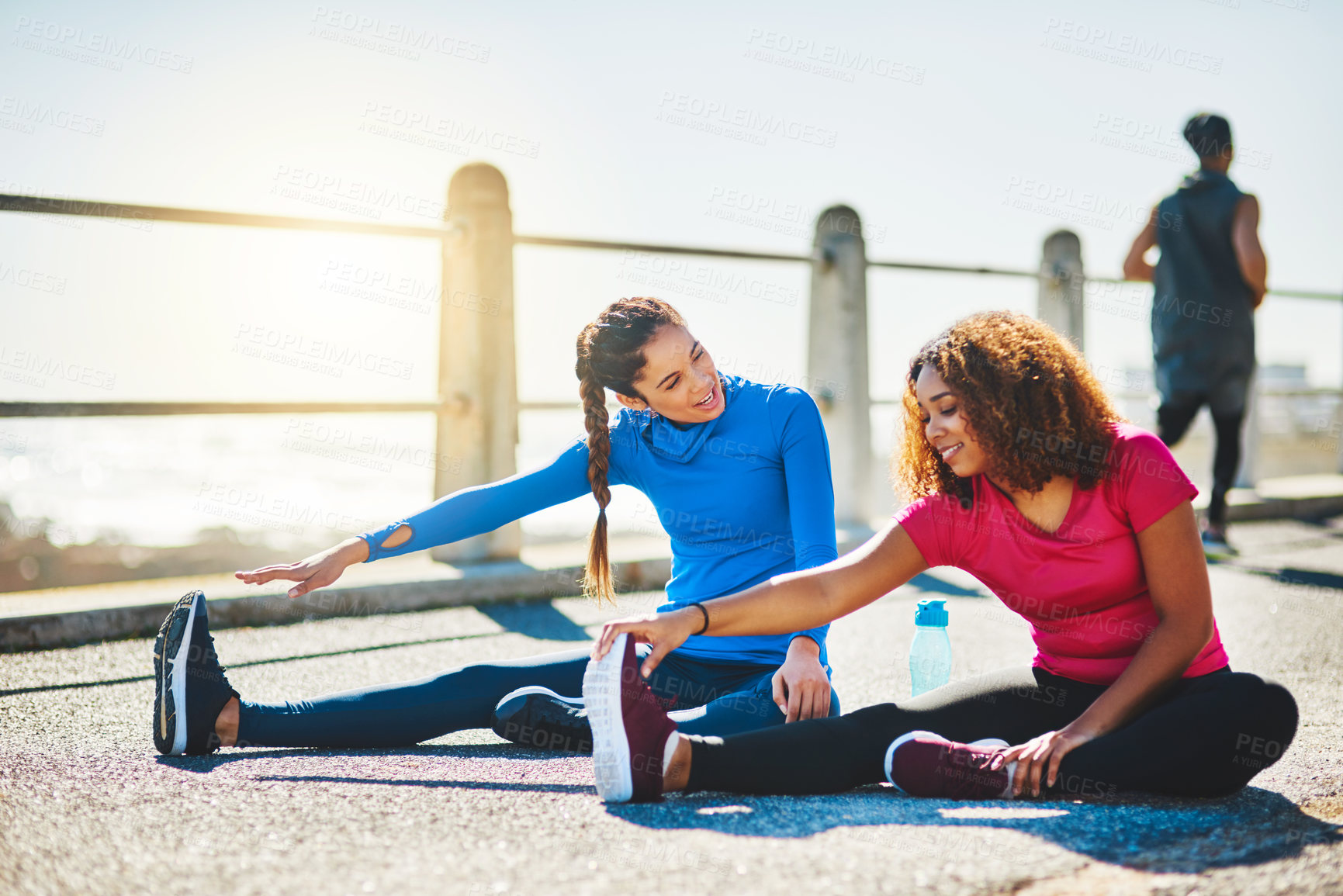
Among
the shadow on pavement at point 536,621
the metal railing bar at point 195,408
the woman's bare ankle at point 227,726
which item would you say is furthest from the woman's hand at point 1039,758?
the shadow on pavement at point 536,621

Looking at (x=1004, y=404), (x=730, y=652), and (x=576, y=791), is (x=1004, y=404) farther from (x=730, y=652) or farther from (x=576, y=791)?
(x=576, y=791)

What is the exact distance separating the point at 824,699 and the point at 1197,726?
69 cm

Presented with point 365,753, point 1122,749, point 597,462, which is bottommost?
point 365,753

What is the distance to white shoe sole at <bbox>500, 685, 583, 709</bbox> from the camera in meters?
2.25

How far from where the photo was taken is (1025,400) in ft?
6.51

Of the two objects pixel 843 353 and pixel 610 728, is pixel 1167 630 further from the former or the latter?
pixel 843 353

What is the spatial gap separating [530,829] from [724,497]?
0.95m

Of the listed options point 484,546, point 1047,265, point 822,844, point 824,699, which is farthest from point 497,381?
point 1047,265

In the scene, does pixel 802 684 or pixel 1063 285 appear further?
pixel 1063 285

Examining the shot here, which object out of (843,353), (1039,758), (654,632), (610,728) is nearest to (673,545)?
(654,632)

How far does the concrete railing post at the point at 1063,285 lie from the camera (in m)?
6.00

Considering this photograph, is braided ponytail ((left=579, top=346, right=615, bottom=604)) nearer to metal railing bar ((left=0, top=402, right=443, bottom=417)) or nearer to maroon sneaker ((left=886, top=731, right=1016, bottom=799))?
maroon sneaker ((left=886, top=731, right=1016, bottom=799))

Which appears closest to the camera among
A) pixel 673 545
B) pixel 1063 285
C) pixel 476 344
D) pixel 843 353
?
pixel 673 545

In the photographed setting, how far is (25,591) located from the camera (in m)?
3.68
